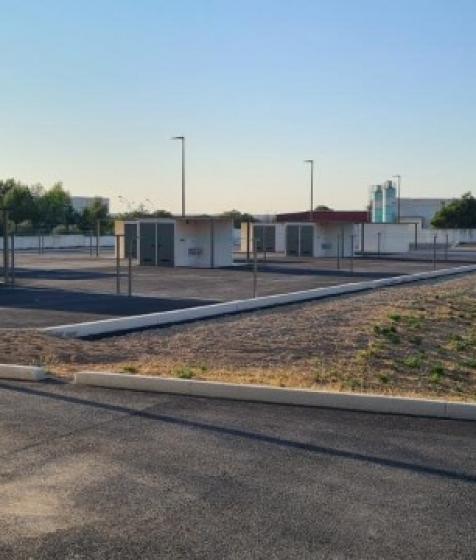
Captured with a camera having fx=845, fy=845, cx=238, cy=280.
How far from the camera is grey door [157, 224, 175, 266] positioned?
4178 centimetres

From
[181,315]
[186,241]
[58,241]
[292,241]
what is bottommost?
[181,315]

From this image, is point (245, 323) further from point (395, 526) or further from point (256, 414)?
point (395, 526)

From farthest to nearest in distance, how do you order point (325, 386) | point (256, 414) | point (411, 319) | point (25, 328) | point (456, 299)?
point (456, 299)
point (411, 319)
point (25, 328)
point (325, 386)
point (256, 414)

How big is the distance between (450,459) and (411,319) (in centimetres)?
1267

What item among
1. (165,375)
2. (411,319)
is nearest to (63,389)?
(165,375)

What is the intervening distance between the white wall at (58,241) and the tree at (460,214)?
41.7m

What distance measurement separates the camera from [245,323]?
57.6ft

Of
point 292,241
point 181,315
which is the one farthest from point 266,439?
point 292,241

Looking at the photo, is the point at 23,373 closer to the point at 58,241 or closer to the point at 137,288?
the point at 137,288

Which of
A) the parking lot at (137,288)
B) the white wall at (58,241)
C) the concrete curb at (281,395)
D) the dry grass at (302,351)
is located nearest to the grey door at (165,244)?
the parking lot at (137,288)

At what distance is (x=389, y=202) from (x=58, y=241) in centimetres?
5664

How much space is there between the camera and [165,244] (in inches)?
1654

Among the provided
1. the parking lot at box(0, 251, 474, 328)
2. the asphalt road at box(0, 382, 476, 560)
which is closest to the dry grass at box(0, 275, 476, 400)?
the asphalt road at box(0, 382, 476, 560)

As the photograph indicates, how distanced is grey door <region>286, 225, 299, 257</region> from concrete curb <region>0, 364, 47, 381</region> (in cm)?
4634
